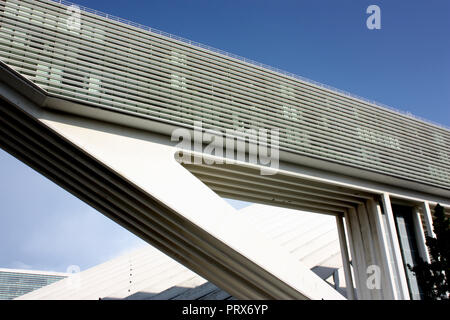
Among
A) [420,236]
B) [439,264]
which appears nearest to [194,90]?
[439,264]

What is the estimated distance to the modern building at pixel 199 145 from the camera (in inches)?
511

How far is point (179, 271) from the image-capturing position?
96.1 feet

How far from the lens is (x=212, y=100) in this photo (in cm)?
1548

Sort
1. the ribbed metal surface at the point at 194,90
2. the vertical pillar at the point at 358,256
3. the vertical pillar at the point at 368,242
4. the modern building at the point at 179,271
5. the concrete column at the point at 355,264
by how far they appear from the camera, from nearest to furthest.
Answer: the ribbed metal surface at the point at 194,90, the vertical pillar at the point at 368,242, the vertical pillar at the point at 358,256, the concrete column at the point at 355,264, the modern building at the point at 179,271

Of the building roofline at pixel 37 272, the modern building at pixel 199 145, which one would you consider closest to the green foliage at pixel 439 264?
the modern building at pixel 199 145

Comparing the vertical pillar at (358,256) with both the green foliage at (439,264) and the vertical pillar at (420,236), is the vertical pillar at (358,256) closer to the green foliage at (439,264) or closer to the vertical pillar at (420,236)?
the vertical pillar at (420,236)

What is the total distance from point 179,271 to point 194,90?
57.2 ft

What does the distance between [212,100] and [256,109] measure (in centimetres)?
191

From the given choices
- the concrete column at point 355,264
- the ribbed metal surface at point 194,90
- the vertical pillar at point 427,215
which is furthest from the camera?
the vertical pillar at point 427,215

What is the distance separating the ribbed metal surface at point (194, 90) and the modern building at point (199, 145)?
0.05m

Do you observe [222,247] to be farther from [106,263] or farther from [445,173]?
[106,263]

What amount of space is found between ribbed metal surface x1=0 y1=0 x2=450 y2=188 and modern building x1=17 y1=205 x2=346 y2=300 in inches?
274

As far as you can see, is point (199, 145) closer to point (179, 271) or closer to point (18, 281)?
point (179, 271)
